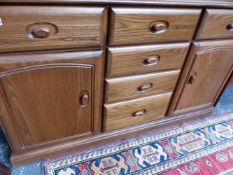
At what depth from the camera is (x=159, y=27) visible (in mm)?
707

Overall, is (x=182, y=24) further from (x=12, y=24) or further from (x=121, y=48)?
(x=12, y=24)

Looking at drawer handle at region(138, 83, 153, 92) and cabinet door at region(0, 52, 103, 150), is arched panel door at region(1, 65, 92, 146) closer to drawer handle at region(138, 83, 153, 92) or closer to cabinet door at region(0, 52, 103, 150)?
cabinet door at region(0, 52, 103, 150)

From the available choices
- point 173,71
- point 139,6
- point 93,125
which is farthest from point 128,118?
point 139,6

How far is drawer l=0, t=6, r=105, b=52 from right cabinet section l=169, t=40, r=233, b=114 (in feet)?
1.58

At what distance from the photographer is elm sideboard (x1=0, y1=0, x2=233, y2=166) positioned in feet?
1.90

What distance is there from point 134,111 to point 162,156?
30 cm

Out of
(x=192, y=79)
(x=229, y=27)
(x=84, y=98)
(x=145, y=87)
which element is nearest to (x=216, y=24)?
(x=229, y=27)

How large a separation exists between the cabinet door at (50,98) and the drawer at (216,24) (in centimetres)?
47

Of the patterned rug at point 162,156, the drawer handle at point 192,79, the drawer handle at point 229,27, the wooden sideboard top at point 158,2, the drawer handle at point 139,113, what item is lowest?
the patterned rug at point 162,156

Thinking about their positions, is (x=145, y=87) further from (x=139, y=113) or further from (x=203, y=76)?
(x=203, y=76)

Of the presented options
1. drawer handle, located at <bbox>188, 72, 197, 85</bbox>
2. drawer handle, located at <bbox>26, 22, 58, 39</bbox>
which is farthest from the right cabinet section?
drawer handle, located at <bbox>26, 22, 58, 39</bbox>

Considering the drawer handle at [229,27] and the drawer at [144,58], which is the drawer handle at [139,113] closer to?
the drawer at [144,58]

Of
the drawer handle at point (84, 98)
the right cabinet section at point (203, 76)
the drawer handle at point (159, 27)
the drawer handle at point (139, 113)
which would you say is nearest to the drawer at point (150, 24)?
the drawer handle at point (159, 27)

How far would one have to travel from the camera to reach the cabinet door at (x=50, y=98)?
0.65 m
